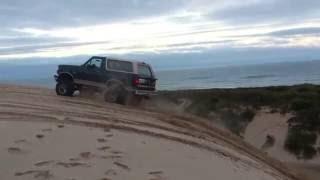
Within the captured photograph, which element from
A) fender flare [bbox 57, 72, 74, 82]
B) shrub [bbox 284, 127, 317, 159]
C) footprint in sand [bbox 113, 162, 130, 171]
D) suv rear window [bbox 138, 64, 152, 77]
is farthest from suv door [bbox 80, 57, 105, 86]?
footprint in sand [bbox 113, 162, 130, 171]

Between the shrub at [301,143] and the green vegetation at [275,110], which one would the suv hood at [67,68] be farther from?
the shrub at [301,143]

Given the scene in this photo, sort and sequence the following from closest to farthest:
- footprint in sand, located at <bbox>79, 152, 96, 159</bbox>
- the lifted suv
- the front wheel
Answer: footprint in sand, located at <bbox>79, 152, 96, 159</bbox>
the lifted suv
the front wheel

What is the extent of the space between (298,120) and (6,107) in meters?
19.8

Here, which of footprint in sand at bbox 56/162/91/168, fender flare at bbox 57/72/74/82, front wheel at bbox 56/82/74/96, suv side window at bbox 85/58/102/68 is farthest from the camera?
front wheel at bbox 56/82/74/96

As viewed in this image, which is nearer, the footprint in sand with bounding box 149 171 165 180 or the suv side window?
the footprint in sand with bounding box 149 171 165 180

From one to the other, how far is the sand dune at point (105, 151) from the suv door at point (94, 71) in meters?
6.70

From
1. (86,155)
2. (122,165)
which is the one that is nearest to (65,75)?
(86,155)

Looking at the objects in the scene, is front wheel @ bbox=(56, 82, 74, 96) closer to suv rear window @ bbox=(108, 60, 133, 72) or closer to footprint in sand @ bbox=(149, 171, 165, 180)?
suv rear window @ bbox=(108, 60, 133, 72)

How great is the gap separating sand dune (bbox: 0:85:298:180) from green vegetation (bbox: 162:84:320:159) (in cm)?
1590

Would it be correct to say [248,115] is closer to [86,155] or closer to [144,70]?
[144,70]

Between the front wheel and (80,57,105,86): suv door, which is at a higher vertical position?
(80,57,105,86): suv door

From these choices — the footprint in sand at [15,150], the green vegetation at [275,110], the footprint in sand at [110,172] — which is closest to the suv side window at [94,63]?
the green vegetation at [275,110]

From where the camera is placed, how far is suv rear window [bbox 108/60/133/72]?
2184 centimetres

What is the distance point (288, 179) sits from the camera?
13477 millimetres
